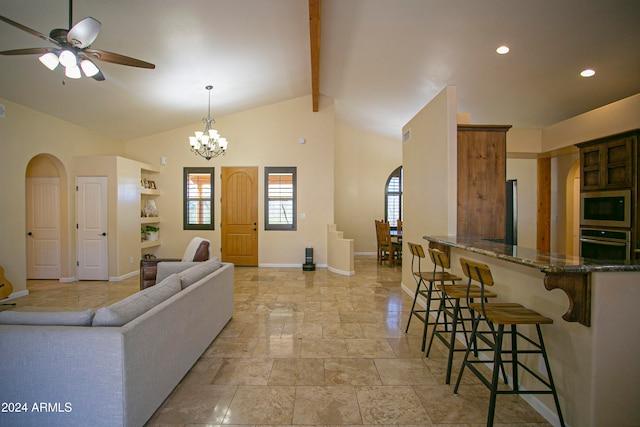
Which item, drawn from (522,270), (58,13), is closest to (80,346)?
(522,270)

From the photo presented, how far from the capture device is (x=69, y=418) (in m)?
1.64

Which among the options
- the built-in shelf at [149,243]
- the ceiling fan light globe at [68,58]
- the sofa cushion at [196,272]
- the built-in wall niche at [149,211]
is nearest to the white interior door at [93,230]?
the built-in shelf at [149,243]

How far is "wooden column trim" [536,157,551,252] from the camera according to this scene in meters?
5.82

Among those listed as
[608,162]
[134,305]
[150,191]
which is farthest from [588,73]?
[150,191]

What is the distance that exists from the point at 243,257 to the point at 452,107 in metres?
5.51

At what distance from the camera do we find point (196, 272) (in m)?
3.04

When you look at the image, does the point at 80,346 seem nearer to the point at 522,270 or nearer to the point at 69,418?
the point at 69,418

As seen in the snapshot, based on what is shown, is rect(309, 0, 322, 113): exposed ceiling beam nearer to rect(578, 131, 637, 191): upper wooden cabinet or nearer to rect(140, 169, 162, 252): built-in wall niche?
rect(578, 131, 637, 191): upper wooden cabinet

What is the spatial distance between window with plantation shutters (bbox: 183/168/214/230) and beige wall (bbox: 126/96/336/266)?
14 centimetres

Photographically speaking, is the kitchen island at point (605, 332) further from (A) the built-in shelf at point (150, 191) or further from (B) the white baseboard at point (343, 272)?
(A) the built-in shelf at point (150, 191)

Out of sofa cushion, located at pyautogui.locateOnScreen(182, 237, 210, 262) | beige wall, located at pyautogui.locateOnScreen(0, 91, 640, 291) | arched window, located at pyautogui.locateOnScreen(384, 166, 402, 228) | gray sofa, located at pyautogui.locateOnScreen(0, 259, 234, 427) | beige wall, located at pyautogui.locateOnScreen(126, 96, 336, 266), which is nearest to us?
gray sofa, located at pyautogui.locateOnScreen(0, 259, 234, 427)

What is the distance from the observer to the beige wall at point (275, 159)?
7.20 metres

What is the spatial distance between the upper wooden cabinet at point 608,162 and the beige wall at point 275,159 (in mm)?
4501

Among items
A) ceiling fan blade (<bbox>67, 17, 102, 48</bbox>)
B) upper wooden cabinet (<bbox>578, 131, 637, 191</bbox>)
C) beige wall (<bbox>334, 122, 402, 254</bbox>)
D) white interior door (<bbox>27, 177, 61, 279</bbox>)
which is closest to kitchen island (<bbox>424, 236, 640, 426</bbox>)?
upper wooden cabinet (<bbox>578, 131, 637, 191</bbox>)
